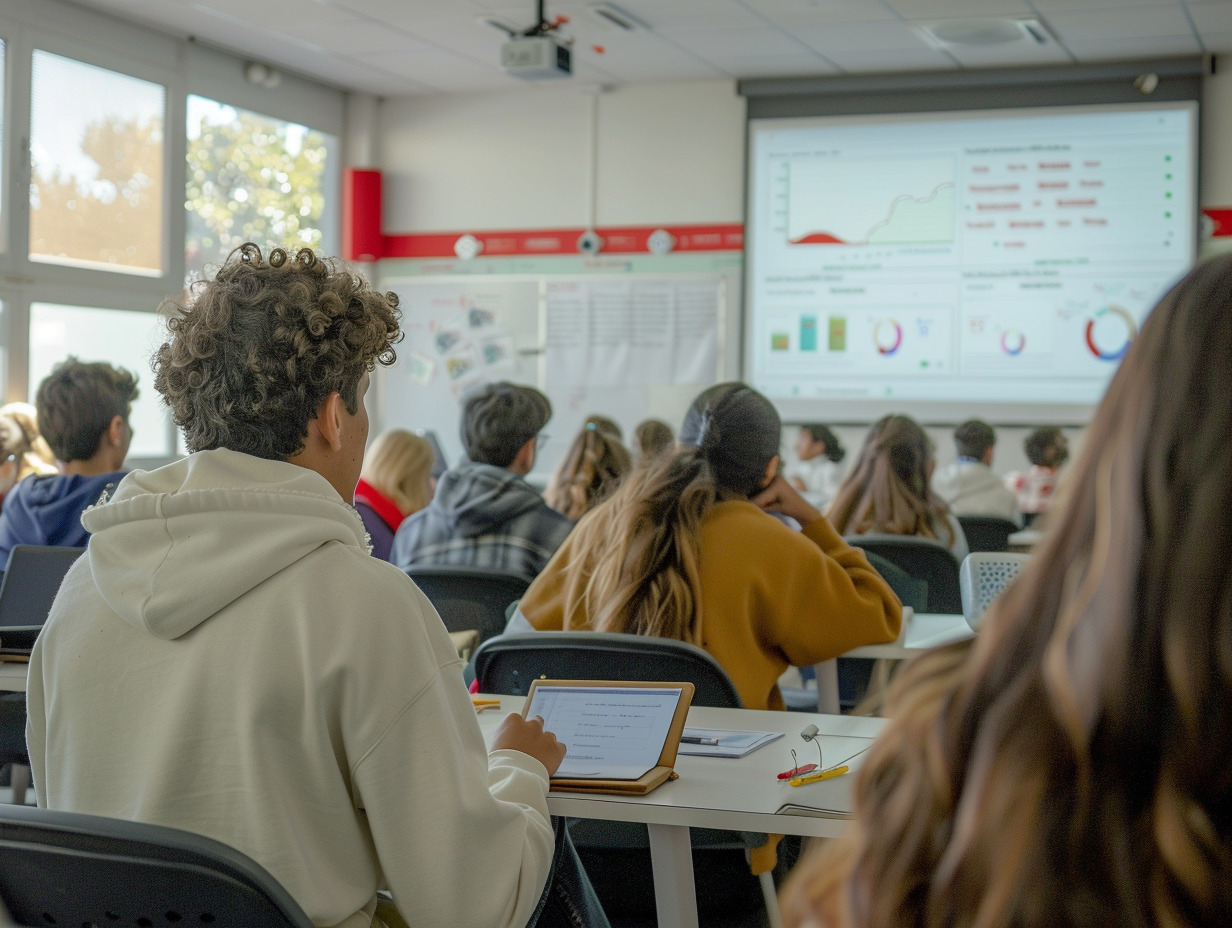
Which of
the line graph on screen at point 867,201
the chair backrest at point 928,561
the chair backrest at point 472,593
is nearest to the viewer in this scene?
the chair backrest at point 472,593

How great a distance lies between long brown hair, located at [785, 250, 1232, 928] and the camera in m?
0.58

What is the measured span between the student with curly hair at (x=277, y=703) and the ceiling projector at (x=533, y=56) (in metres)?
4.59

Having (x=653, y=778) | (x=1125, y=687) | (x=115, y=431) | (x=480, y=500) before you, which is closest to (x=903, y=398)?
(x=480, y=500)

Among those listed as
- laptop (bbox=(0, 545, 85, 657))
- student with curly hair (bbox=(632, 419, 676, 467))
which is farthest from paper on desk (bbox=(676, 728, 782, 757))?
student with curly hair (bbox=(632, 419, 676, 467))

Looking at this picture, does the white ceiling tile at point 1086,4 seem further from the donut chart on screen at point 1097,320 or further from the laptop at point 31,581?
the laptop at point 31,581

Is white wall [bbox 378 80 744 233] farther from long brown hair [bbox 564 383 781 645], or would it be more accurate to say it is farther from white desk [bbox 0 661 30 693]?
white desk [bbox 0 661 30 693]

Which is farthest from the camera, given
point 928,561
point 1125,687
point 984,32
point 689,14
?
point 984,32

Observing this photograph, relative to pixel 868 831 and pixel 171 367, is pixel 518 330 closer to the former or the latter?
pixel 171 367

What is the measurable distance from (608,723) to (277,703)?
2.10 ft

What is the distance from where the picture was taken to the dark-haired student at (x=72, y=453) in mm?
3414

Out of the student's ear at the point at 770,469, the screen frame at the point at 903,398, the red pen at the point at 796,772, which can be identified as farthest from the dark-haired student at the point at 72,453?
the screen frame at the point at 903,398

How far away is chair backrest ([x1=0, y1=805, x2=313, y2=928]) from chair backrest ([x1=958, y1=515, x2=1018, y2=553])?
4.16m

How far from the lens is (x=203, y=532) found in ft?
4.38

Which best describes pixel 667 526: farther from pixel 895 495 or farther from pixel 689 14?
pixel 689 14
